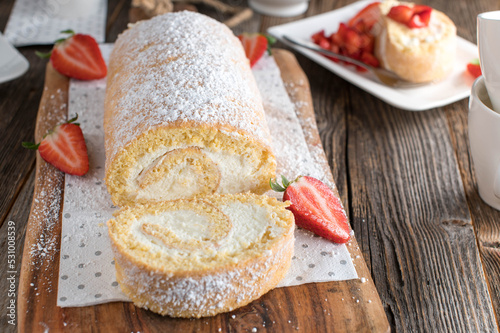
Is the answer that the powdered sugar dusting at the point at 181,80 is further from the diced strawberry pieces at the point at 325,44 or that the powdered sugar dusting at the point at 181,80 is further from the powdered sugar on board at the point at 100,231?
the diced strawberry pieces at the point at 325,44

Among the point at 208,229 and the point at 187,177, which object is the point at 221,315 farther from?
the point at 187,177

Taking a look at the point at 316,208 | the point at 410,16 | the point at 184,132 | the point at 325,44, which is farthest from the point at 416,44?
the point at 184,132

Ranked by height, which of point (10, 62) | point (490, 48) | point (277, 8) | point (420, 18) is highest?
point (490, 48)

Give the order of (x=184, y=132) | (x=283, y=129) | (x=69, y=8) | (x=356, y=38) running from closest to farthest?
(x=184, y=132) < (x=283, y=129) < (x=356, y=38) < (x=69, y=8)

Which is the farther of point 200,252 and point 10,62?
point 10,62

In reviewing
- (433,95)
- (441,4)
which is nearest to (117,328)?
(433,95)

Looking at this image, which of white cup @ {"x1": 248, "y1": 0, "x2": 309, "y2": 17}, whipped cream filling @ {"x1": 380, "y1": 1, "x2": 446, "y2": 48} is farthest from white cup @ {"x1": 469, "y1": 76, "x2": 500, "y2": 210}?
white cup @ {"x1": 248, "y1": 0, "x2": 309, "y2": 17}

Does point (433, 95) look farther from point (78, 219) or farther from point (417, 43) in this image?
point (78, 219)
